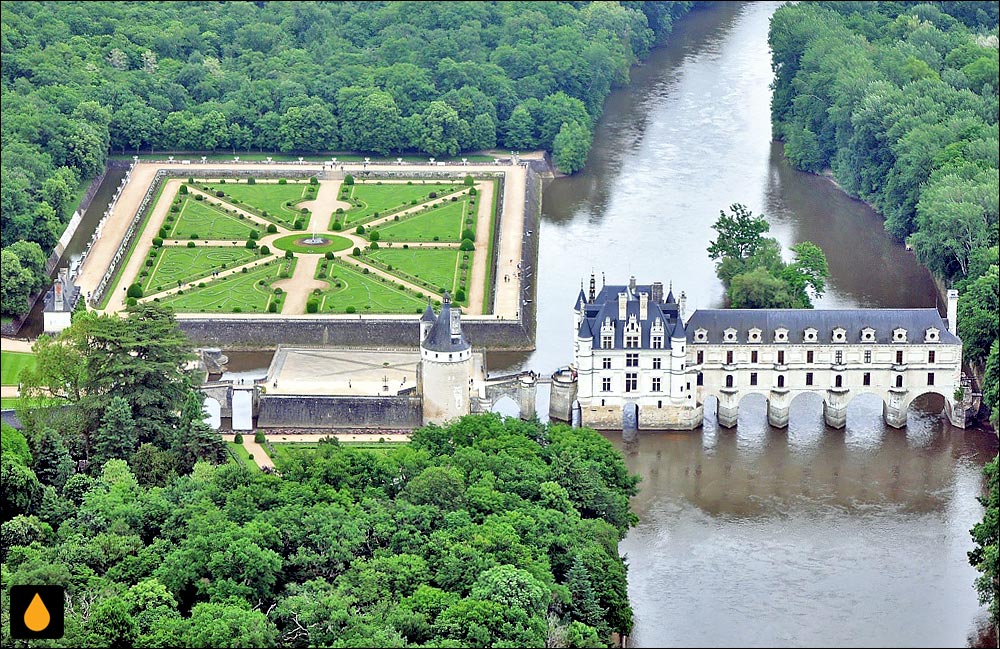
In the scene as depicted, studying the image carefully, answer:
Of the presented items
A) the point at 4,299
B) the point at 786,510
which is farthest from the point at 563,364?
the point at 4,299

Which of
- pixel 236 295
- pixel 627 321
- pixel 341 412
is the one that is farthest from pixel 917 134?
pixel 341 412

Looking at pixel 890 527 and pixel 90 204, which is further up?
pixel 90 204

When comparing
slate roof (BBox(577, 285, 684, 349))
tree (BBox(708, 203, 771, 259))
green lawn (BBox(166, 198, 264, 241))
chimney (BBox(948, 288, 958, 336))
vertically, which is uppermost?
green lawn (BBox(166, 198, 264, 241))

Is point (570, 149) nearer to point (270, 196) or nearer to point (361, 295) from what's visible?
point (270, 196)

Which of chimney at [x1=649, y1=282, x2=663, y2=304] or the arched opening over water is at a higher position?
chimney at [x1=649, y1=282, x2=663, y2=304]

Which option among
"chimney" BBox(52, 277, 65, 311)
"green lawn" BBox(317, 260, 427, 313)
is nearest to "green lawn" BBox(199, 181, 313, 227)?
"green lawn" BBox(317, 260, 427, 313)

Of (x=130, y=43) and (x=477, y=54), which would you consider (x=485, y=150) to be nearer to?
(x=477, y=54)

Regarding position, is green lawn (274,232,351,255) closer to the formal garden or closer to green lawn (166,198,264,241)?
the formal garden
